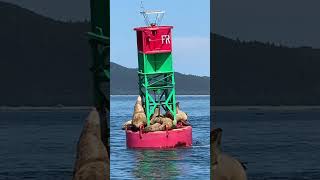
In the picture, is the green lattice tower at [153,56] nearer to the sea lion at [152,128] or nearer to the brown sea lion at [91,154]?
the brown sea lion at [91,154]

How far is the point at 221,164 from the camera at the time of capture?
19.9 ft

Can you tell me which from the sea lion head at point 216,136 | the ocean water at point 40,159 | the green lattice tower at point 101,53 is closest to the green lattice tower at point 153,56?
the green lattice tower at point 101,53

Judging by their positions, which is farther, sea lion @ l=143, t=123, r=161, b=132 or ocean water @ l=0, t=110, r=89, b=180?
ocean water @ l=0, t=110, r=89, b=180

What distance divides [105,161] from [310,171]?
53.6 m

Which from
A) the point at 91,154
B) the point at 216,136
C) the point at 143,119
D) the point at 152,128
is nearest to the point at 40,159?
the point at 152,128

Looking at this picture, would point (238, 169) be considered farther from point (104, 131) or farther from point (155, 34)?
point (155, 34)

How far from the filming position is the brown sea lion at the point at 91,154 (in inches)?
235

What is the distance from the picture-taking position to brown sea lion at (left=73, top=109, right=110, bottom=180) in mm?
5980

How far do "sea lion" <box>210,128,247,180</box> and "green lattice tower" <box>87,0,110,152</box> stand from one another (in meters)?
1.09

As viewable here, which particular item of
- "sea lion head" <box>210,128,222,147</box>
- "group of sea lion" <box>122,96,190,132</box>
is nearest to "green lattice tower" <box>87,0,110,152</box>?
"sea lion head" <box>210,128,222,147</box>

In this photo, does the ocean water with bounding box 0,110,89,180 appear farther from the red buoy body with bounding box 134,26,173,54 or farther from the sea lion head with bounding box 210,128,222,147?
the sea lion head with bounding box 210,128,222,147

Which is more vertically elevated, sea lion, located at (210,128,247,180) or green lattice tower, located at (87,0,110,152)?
green lattice tower, located at (87,0,110,152)

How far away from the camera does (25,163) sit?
218ft

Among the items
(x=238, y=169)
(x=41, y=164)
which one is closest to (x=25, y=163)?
(x=41, y=164)
